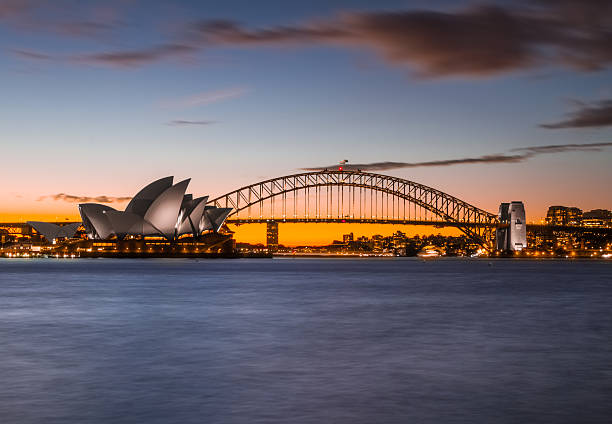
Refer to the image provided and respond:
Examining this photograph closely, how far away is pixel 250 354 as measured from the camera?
72.9ft

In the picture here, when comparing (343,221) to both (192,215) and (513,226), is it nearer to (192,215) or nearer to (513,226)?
(192,215)

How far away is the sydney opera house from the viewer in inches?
5002

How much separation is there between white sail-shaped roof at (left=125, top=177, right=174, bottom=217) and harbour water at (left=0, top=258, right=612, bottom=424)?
86334 millimetres

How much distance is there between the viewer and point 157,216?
132 metres

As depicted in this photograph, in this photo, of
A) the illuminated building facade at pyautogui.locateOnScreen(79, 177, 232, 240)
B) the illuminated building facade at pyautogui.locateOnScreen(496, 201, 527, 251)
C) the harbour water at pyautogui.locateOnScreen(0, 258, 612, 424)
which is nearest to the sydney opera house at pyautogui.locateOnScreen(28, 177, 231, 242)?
the illuminated building facade at pyautogui.locateOnScreen(79, 177, 232, 240)

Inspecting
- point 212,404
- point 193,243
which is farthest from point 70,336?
Answer: point 193,243

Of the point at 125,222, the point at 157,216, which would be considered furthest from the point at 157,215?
the point at 125,222

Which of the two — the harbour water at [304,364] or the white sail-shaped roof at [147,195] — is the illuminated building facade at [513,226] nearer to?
the white sail-shaped roof at [147,195]

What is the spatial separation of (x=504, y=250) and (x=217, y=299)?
13278 centimetres

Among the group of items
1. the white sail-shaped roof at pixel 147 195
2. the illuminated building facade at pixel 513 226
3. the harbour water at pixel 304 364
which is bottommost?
the harbour water at pixel 304 364

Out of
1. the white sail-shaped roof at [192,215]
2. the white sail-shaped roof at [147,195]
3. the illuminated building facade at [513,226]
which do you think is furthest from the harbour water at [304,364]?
the illuminated building facade at [513,226]

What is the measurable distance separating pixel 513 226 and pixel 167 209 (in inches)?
3051

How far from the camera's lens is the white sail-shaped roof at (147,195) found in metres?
126

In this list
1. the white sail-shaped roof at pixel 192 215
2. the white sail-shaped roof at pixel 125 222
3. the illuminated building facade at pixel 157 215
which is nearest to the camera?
the illuminated building facade at pixel 157 215
